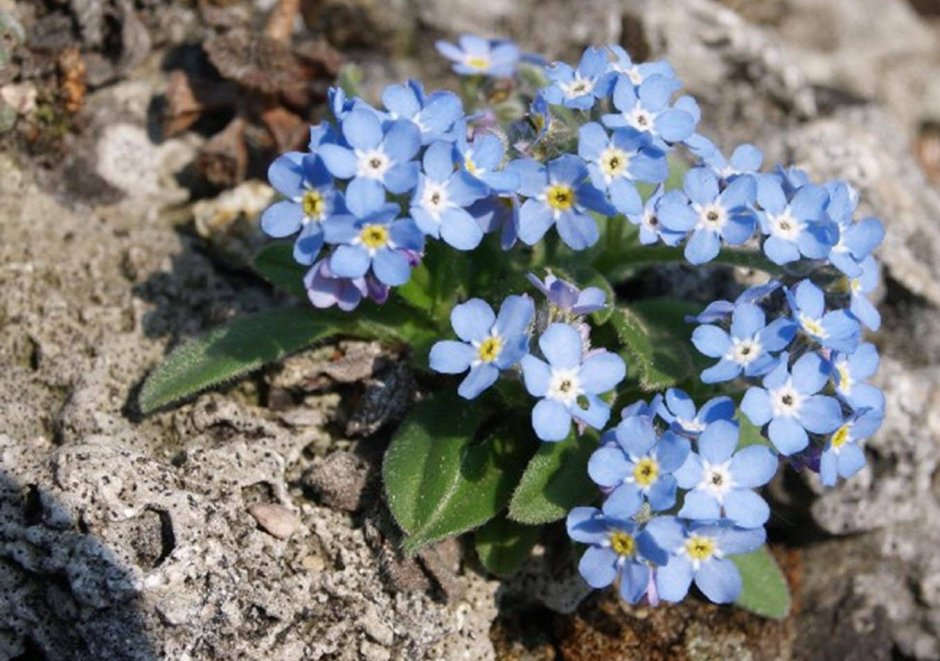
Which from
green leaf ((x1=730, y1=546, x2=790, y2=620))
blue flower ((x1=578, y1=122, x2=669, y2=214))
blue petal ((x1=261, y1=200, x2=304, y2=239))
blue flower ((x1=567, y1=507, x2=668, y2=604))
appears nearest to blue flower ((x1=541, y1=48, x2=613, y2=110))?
blue flower ((x1=578, y1=122, x2=669, y2=214))

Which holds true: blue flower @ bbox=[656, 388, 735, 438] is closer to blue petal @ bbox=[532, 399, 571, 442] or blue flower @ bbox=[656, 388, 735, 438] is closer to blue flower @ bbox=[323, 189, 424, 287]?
blue petal @ bbox=[532, 399, 571, 442]

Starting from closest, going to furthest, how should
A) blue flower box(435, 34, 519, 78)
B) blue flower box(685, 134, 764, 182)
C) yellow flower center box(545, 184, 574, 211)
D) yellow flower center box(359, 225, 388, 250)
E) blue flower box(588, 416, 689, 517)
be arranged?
blue flower box(588, 416, 689, 517)
yellow flower center box(359, 225, 388, 250)
yellow flower center box(545, 184, 574, 211)
blue flower box(685, 134, 764, 182)
blue flower box(435, 34, 519, 78)

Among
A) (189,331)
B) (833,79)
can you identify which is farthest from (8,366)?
(833,79)

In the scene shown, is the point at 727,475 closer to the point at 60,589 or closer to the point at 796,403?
the point at 796,403

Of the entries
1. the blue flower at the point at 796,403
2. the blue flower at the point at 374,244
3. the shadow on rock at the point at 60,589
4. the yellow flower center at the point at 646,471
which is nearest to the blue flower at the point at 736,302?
the blue flower at the point at 796,403

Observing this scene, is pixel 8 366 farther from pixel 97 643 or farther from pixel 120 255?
pixel 97 643

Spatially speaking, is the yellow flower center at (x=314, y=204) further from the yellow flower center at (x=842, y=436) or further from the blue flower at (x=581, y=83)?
the yellow flower center at (x=842, y=436)
